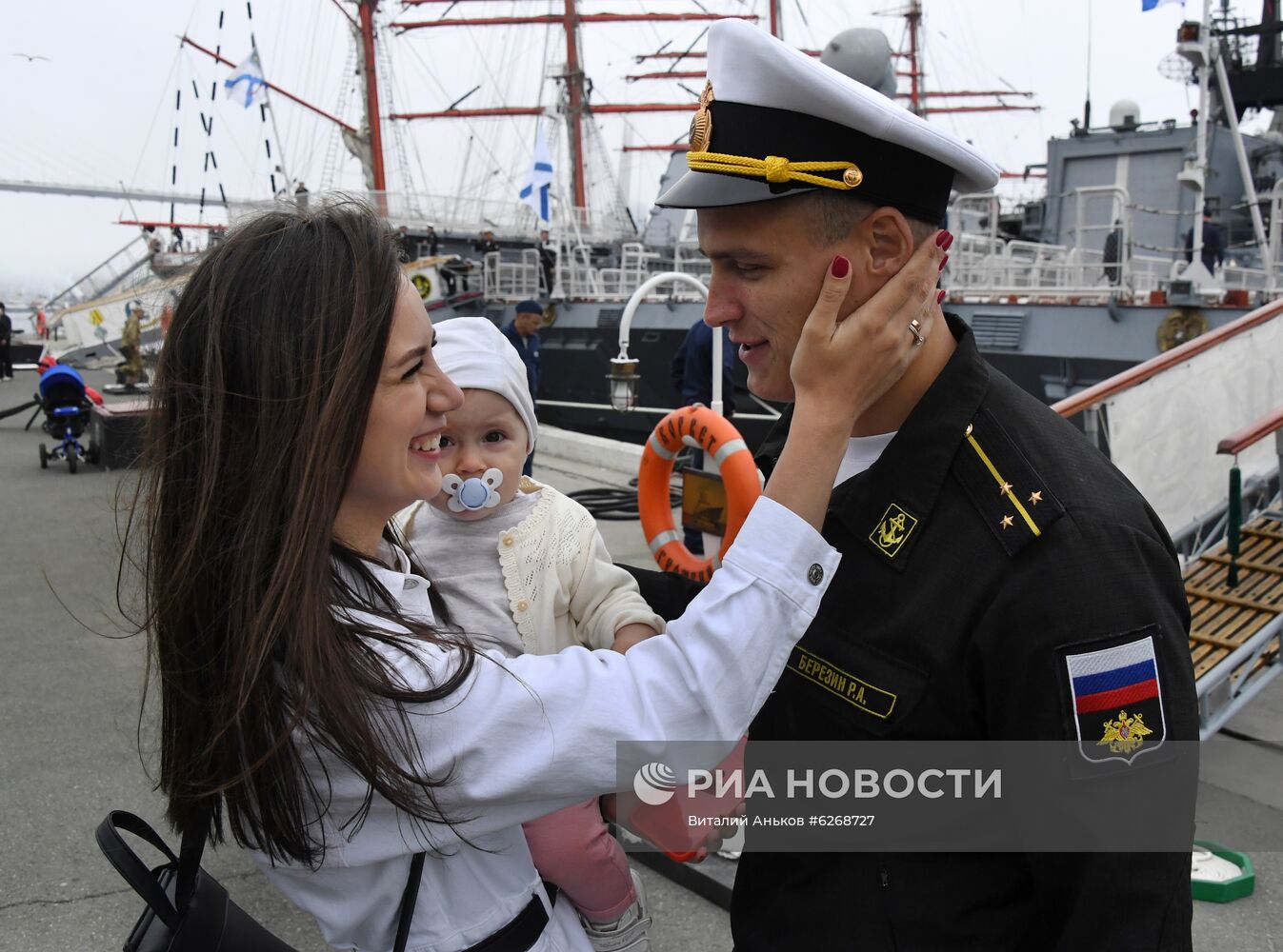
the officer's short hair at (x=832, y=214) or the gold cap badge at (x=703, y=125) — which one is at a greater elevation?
the gold cap badge at (x=703, y=125)

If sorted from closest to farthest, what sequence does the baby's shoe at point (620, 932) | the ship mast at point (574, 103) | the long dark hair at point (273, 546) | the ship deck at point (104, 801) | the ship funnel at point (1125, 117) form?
1. the long dark hair at point (273, 546)
2. the baby's shoe at point (620, 932)
3. the ship deck at point (104, 801)
4. the ship funnel at point (1125, 117)
5. the ship mast at point (574, 103)

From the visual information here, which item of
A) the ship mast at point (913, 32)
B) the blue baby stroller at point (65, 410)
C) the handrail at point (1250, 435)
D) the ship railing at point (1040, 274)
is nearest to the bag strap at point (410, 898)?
the handrail at point (1250, 435)

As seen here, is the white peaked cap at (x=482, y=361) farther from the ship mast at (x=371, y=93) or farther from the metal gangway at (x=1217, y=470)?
the ship mast at (x=371, y=93)

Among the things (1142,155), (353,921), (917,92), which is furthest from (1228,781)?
(917,92)

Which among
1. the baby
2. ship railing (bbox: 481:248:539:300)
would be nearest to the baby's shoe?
the baby

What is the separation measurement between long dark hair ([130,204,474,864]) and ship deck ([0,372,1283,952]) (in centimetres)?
25

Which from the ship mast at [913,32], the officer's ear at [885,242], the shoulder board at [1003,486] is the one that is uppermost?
the ship mast at [913,32]

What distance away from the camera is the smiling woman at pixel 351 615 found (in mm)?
1236

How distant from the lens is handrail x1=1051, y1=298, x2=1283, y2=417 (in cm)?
464

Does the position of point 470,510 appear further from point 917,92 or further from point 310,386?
point 917,92

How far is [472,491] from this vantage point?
2.34m

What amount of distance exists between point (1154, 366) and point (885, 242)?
4130mm

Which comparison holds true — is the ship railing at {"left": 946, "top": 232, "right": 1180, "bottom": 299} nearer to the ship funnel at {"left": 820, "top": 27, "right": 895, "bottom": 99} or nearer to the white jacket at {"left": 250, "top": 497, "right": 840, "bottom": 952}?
the ship funnel at {"left": 820, "top": 27, "right": 895, "bottom": 99}

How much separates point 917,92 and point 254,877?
52063 mm
